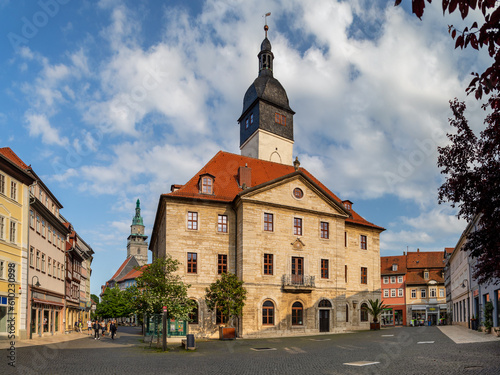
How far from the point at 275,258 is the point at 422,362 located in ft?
70.4

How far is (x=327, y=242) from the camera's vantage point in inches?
1633

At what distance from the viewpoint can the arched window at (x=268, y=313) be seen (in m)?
37.0

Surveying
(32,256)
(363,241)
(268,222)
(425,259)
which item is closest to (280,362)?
(268,222)

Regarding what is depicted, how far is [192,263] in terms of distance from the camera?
36906 mm

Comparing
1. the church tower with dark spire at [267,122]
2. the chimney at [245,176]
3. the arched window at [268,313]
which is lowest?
the arched window at [268,313]

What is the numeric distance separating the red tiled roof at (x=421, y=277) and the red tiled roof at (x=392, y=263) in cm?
138

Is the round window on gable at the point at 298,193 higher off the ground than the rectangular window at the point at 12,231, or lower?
higher

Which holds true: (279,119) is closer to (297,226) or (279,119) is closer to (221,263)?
(297,226)

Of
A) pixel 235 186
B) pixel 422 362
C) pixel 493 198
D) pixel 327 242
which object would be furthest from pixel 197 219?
pixel 493 198

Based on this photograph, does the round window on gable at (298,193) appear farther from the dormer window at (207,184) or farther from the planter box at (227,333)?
the planter box at (227,333)

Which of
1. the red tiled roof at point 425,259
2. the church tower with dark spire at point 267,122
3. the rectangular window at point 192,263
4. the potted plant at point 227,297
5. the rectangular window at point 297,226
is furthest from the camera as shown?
the red tiled roof at point 425,259

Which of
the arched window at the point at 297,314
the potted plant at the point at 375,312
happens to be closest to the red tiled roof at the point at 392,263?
the potted plant at the point at 375,312

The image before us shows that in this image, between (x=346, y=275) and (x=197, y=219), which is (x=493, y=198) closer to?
(x=197, y=219)

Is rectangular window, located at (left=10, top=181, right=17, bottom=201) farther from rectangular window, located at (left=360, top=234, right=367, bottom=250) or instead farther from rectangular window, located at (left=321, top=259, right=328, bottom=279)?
rectangular window, located at (left=360, top=234, right=367, bottom=250)
